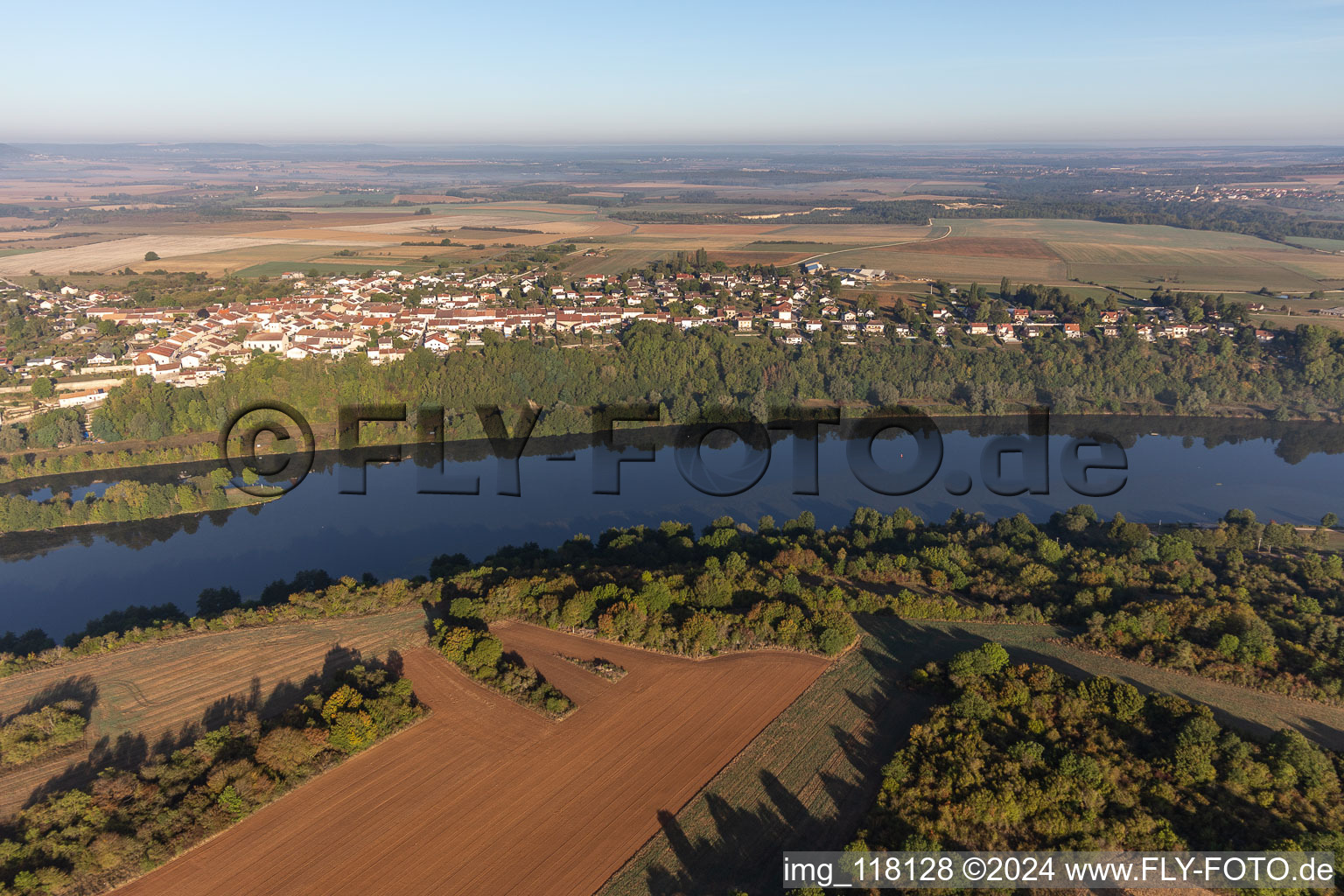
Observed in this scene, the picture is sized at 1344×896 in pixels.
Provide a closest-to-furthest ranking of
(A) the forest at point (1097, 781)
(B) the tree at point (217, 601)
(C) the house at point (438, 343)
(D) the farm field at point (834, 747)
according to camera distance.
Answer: (A) the forest at point (1097, 781) → (D) the farm field at point (834, 747) → (B) the tree at point (217, 601) → (C) the house at point (438, 343)

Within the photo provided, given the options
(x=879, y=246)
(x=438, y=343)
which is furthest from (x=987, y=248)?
(x=438, y=343)

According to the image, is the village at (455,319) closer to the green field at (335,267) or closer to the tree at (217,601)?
the green field at (335,267)

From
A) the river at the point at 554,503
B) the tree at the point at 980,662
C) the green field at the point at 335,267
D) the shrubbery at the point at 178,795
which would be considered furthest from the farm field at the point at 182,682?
the green field at the point at 335,267

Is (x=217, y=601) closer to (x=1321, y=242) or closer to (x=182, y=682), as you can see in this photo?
(x=182, y=682)

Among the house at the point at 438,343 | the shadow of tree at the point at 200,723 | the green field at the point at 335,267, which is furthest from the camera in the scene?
the green field at the point at 335,267

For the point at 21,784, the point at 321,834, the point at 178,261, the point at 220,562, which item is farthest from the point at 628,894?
the point at 178,261

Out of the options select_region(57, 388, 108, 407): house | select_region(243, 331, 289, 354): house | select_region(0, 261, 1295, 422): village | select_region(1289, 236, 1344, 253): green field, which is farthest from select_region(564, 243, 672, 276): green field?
select_region(1289, 236, 1344, 253): green field
